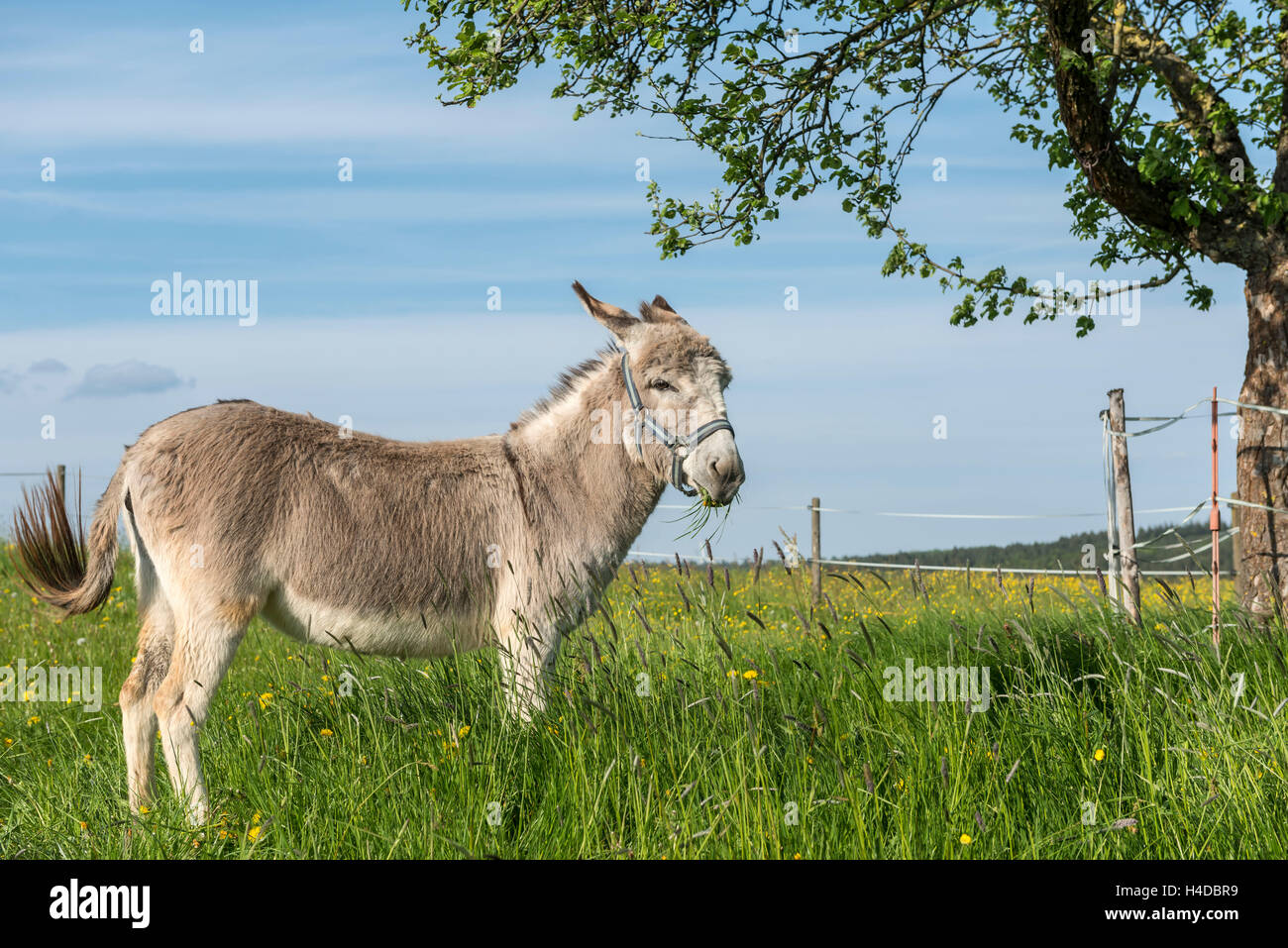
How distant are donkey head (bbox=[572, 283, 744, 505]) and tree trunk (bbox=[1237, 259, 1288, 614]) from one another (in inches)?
197

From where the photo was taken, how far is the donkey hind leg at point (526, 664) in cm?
434

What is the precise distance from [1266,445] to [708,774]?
6.21 meters

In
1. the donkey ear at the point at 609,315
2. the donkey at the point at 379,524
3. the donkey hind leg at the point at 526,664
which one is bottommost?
the donkey hind leg at the point at 526,664

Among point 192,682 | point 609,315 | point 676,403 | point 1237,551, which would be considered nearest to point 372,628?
point 192,682

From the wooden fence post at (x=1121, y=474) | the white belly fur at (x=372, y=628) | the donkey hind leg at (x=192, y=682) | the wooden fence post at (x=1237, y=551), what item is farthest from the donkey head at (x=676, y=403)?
the wooden fence post at (x=1121, y=474)

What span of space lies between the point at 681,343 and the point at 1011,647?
264cm

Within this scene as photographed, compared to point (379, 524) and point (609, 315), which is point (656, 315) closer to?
point (609, 315)

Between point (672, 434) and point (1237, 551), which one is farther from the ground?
point (672, 434)

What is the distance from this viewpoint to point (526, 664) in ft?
15.1

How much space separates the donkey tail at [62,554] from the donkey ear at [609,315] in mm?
2765

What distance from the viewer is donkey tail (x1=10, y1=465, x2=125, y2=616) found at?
17.6ft

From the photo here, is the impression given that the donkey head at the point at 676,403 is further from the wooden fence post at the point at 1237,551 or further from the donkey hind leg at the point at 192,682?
the wooden fence post at the point at 1237,551
